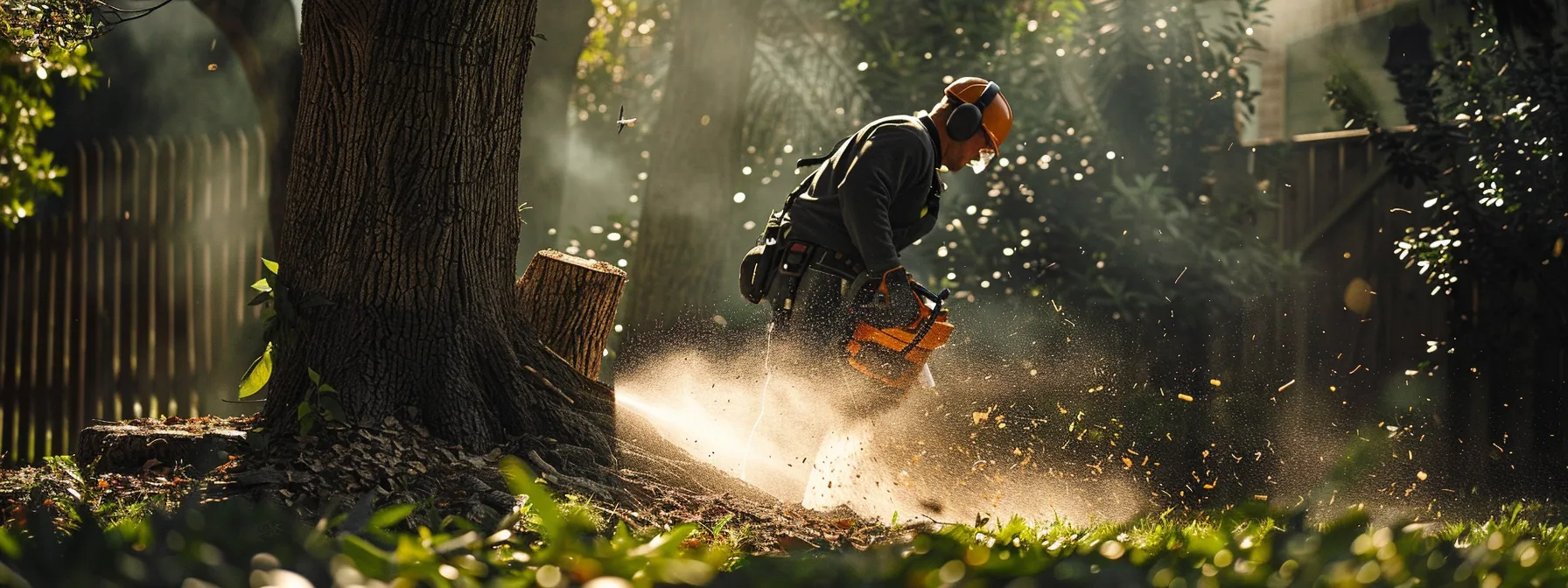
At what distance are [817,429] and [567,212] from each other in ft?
23.8

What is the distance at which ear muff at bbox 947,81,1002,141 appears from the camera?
16.4 feet

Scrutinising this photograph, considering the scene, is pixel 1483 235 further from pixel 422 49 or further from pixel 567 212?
pixel 567 212

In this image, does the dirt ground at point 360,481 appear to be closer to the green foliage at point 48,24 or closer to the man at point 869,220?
the man at point 869,220

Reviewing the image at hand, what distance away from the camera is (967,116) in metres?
5.01

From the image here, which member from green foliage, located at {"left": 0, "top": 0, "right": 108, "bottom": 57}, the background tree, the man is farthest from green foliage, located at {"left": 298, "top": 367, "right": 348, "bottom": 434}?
the background tree

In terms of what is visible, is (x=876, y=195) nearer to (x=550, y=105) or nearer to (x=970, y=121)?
(x=970, y=121)

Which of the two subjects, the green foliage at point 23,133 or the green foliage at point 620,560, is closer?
the green foliage at point 620,560

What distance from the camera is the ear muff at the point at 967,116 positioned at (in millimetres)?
5004

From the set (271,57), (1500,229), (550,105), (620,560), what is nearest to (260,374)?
(271,57)

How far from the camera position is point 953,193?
8.78 metres

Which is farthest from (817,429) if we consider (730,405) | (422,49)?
(422,49)

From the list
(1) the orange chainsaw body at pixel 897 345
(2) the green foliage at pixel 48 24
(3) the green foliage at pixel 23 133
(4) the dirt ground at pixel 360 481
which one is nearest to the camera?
(4) the dirt ground at pixel 360 481

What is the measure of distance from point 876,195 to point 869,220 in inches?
3.7

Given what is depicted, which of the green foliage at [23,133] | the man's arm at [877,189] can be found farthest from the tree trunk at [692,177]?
the man's arm at [877,189]
